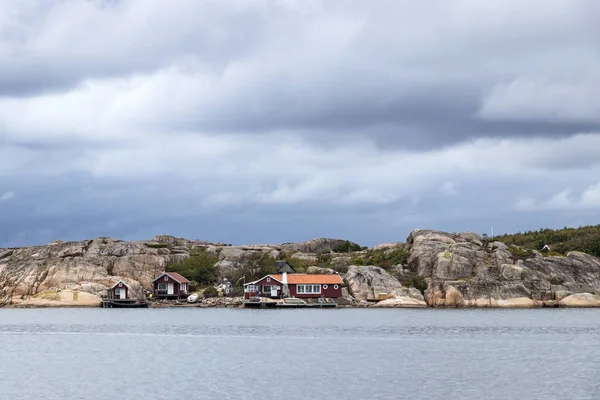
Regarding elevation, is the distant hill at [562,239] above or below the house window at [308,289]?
above

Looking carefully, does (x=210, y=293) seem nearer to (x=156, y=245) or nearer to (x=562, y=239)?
(x=156, y=245)

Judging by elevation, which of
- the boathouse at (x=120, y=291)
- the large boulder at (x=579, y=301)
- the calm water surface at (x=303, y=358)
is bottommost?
the calm water surface at (x=303, y=358)

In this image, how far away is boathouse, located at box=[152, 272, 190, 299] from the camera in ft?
405

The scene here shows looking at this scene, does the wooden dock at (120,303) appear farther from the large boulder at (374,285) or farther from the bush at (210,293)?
the large boulder at (374,285)

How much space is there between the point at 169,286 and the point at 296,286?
64.7ft

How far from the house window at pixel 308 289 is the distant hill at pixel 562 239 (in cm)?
4175

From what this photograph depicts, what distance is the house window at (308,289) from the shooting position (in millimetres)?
118119

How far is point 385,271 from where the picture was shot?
11769cm

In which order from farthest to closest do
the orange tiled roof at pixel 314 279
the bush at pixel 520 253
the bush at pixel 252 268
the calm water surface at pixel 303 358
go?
the bush at pixel 252 268
the bush at pixel 520 253
the orange tiled roof at pixel 314 279
the calm water surface at pixel 303 358

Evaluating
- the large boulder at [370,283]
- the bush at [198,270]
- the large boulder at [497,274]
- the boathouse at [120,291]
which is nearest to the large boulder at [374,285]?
the large boulder at [370,283]

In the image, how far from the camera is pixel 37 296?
118500 mm

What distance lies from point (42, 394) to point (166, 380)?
22.3 feet

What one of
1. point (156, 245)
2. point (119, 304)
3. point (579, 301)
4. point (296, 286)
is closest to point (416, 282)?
point (296, 286)

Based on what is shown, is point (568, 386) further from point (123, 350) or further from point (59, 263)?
point (59, 263)
